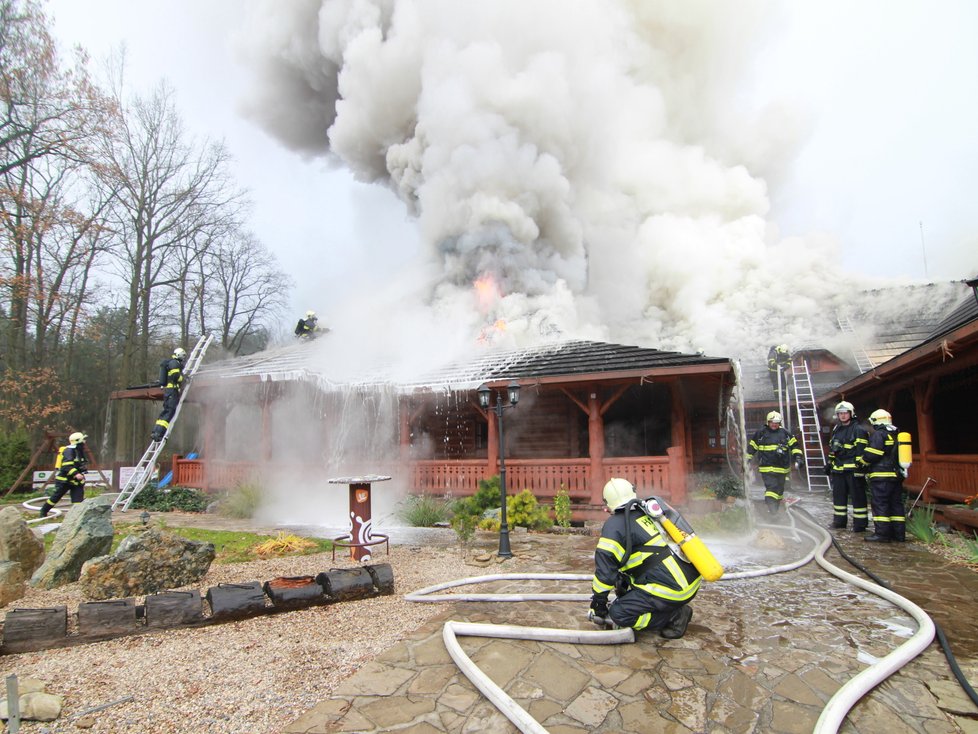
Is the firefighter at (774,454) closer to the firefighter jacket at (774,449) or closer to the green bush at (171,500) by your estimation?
the firefighter jacket at (774,449)

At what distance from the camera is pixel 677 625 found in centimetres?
428

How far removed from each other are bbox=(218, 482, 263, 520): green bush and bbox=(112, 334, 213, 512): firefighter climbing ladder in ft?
6.69

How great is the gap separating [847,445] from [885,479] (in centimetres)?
106

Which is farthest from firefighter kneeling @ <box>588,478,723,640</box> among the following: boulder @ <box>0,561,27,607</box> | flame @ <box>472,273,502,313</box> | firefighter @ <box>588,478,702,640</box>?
flame @ <box>472,273,502,313</box>

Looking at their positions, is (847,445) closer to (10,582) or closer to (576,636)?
(576,636)

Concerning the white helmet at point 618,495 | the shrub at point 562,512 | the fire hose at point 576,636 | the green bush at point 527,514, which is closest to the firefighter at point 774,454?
the fire hose at point 576,636

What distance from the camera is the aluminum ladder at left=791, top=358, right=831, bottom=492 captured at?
17.8 meters

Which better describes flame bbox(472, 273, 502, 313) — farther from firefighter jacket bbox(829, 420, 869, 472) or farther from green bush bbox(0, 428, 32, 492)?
green bush bbox(0, 428, 32, 492)

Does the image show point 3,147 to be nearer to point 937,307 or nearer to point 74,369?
point 74,369

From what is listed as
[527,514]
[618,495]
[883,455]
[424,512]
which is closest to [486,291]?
[424,512]

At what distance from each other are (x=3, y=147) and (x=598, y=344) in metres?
17.6

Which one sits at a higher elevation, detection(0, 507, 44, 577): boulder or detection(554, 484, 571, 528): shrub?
detection(0, 507, 44, 577): boulder

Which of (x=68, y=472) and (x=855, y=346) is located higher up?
(x=855, y=346)

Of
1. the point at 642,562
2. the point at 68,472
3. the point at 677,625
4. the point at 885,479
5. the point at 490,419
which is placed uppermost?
the point at 490,419
